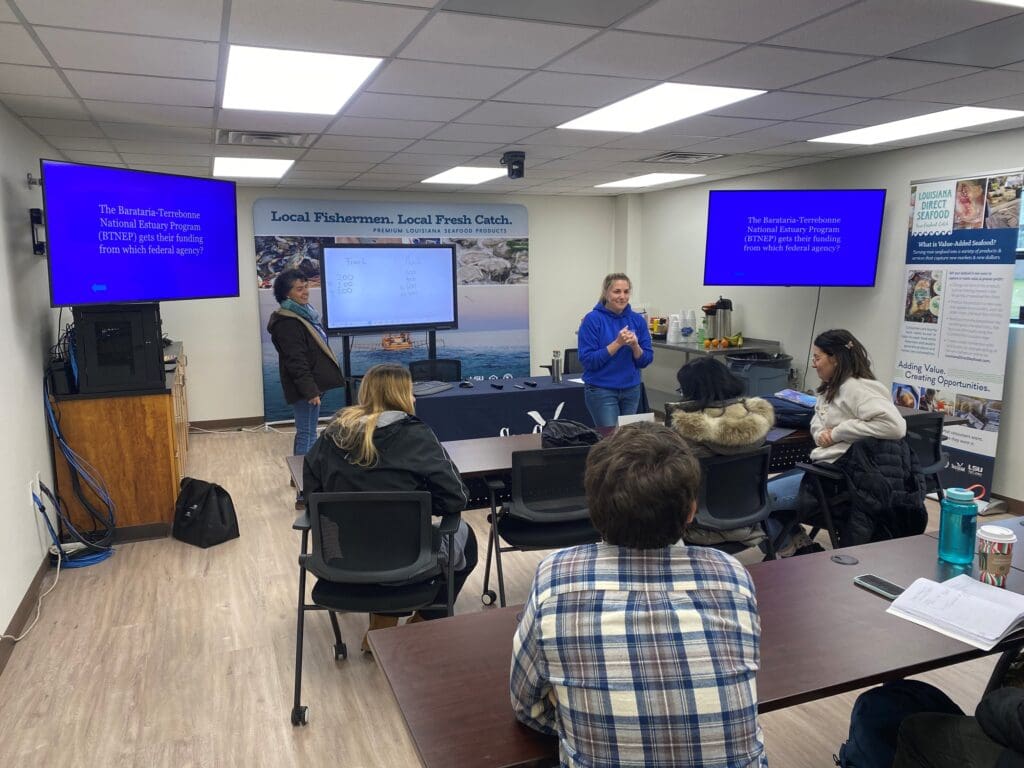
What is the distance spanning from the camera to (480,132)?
14.4 feet

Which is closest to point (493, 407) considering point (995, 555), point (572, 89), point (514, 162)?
point (514, 162)

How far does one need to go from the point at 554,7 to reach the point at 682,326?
529 centimetres

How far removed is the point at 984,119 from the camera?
13.7ft

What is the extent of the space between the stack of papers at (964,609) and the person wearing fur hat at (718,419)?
108 centimetres

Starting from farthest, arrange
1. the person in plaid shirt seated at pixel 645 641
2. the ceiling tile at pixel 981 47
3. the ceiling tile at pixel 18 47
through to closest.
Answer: the ceiling tile at pixel 981 47, the ceiling tile at pixel 18 47, the person in plaid shirt seated at pixel 645 641

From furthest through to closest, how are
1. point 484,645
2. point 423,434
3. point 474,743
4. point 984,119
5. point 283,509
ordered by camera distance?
1. point 283,509
2. point 984,119
3. point 423,434
4. point 484,645
5. point 474,743

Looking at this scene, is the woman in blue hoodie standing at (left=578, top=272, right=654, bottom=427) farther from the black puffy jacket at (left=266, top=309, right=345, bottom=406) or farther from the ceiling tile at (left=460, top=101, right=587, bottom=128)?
the black puffy jacket at (left=266, top=309, right=345, bottom=406)

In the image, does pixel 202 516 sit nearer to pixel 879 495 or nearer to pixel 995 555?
pixel 879 495

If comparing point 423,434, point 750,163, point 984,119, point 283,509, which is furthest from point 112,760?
point 750,163

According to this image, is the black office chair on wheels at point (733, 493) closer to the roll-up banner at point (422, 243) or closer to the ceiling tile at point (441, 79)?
the ceiling tile at point (441, 79)

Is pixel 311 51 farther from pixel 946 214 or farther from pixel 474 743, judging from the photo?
pixel 946 214

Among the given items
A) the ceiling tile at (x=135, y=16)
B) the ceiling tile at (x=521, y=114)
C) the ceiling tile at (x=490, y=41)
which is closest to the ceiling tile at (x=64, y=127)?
the ceiling tile at (x=135, y=16)

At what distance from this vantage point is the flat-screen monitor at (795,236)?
17.2 ft

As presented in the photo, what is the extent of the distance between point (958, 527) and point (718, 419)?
104 centimetres
